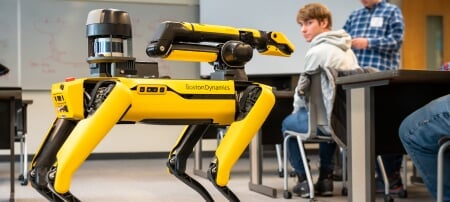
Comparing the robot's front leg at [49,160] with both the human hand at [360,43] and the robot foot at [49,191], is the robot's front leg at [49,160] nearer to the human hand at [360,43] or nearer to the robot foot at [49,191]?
the robot foot at [49,191]

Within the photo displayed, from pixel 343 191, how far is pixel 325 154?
226mm

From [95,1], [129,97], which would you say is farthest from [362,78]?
[95,1]

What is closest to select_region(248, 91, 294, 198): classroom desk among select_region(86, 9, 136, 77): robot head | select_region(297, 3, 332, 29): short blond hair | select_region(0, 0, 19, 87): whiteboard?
select_region(297, 3, 332, 29): short blond hair

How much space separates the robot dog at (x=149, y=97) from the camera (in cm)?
111

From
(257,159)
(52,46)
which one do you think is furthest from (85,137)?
(52,46)

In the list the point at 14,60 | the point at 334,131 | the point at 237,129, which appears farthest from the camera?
the point at 14,60

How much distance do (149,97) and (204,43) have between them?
26 cm

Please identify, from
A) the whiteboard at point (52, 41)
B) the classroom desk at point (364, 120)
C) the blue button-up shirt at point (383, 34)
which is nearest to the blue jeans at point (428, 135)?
the classroom desk at point (364, 120)

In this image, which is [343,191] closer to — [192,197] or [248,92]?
[192,197]

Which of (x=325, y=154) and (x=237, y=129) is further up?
(x=237, y=129)

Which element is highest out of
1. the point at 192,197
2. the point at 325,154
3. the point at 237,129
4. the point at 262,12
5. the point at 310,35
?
the point at 262,12

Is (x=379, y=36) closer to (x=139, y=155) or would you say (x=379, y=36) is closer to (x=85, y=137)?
(x=85, y=137)

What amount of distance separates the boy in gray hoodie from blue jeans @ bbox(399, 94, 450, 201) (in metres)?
0.91

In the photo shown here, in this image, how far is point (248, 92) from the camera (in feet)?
4.38
